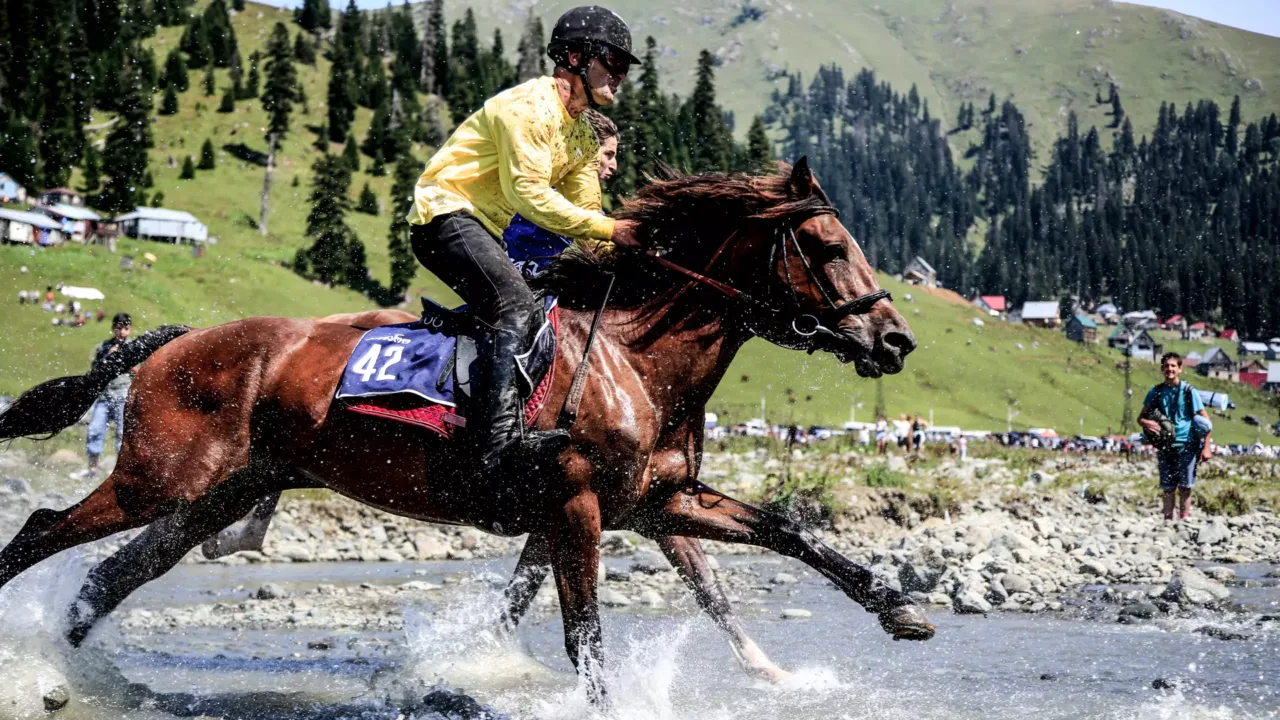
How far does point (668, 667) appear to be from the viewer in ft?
25.4

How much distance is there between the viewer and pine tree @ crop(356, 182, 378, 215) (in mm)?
116375

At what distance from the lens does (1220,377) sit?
171 metres

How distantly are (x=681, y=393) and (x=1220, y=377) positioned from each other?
18182 cm

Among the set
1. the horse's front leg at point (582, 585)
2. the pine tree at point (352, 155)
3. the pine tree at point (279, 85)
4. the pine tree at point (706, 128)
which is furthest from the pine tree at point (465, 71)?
the horse's front leg at point (582, 585)

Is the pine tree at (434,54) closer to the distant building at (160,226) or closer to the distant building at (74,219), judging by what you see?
the distant building at (160,226)

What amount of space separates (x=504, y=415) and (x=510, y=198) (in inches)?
48.9

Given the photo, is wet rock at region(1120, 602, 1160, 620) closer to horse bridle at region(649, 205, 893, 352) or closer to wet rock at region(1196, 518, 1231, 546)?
horse bridle at region(649, 205, 893, 352)

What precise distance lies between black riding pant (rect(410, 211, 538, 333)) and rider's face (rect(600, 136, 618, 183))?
1.24 meters

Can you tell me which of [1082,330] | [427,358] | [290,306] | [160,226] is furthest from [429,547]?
[1082,330]

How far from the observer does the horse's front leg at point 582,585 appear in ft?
23.0

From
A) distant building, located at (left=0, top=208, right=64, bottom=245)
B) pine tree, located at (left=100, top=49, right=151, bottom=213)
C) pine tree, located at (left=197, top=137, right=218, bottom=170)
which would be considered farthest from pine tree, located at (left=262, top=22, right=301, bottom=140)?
distant building, located at (left=0, top=208, right=64, bottom=245)

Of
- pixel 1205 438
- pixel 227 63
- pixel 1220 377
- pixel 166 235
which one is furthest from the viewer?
pixel 1220 377

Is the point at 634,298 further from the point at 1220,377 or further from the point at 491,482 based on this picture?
the point at 1220,377

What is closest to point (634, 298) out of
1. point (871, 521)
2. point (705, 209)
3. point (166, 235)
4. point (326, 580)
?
point (705, 209)
